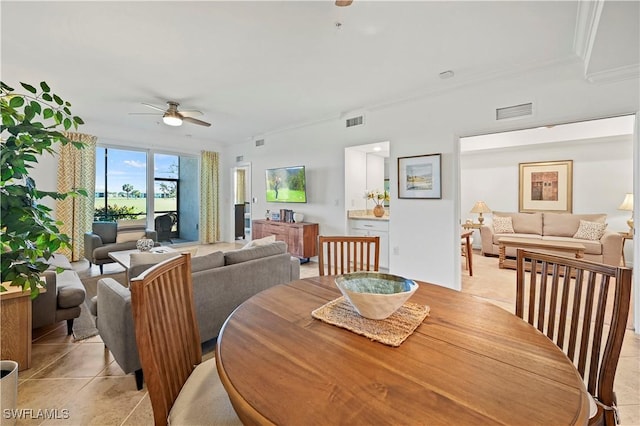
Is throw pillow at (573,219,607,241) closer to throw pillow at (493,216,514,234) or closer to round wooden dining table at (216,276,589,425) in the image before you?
throw pillow at (493,216,514,234)

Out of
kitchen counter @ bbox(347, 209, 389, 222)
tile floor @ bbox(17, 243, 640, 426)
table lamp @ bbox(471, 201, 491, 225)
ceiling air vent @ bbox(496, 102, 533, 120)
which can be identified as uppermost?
ceiling air vent @ bbox(496, 102, 533, 120)

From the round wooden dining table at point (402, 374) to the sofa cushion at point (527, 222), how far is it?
534 cm

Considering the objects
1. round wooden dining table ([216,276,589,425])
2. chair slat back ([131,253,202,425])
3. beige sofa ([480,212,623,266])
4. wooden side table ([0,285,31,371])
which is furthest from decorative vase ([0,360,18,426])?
beige sofa ([480,212,623,266])

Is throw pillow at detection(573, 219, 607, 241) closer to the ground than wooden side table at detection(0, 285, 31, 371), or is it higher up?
higher up

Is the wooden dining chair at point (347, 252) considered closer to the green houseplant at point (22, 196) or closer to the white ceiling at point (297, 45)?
the green houseplant at point (22, 196)

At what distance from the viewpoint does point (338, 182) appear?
5.04 metres

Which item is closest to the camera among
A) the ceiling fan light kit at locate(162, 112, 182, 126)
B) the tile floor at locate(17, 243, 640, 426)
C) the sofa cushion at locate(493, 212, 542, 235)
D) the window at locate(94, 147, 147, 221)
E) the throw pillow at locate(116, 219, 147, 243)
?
the tile floor at locate(17, 243, 640, 426)

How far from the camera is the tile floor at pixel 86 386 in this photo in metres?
1.61

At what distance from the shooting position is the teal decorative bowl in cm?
108

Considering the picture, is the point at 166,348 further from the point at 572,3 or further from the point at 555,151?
the point at 555,151

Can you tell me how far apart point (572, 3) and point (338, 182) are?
345cm

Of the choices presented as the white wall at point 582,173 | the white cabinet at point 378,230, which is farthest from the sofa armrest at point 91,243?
the white wall at point 582,173

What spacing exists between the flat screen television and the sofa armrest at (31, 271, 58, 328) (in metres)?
3.77

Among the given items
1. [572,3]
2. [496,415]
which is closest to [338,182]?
[572,3]
